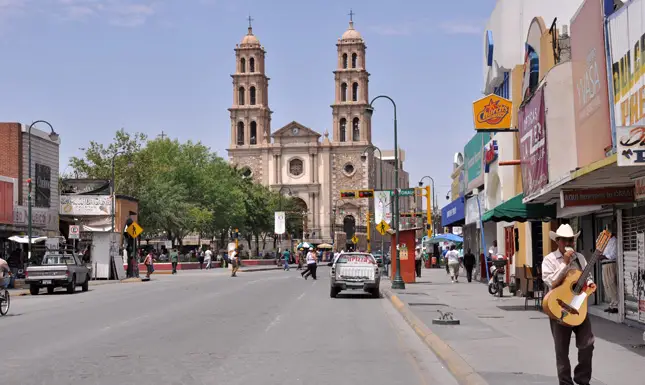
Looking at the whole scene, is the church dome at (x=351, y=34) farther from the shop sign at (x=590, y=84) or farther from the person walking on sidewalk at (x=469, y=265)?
the shop sign at (x=590, y=84)

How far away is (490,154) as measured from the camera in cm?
3859

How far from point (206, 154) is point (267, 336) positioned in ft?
266

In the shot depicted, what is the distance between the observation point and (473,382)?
34.6ft

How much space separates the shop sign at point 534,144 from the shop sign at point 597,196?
2845 mm

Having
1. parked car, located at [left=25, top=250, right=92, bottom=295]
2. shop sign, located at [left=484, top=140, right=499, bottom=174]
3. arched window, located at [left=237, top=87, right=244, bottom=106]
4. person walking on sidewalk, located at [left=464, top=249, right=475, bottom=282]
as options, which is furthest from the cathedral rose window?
parked car, located at [left=25, top=250, right=92, bottom=295]

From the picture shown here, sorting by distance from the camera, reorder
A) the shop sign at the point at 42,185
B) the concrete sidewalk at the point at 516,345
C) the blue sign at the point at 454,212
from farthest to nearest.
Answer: the shop sign at the point at 42,185, the blue sign at the point at 454,212, the concrete sidewalk at the point at 516,345

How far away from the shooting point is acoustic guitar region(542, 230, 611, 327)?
918 cm

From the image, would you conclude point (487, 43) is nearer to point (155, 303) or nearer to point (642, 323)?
point (155, 303)

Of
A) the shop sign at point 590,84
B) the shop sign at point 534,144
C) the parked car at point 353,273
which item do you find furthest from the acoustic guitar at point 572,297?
the parked car at point 353,273

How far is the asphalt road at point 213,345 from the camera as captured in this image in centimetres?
1166

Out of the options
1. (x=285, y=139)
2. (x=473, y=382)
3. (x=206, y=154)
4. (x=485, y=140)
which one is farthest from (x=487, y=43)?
(x=285, y=139)

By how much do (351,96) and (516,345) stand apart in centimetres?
12129

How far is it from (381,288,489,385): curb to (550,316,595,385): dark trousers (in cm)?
121

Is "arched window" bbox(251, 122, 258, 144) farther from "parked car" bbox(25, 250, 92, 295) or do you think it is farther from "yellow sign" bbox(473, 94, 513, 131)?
"yellow sign" bbox(473, 94, 513, 131)
